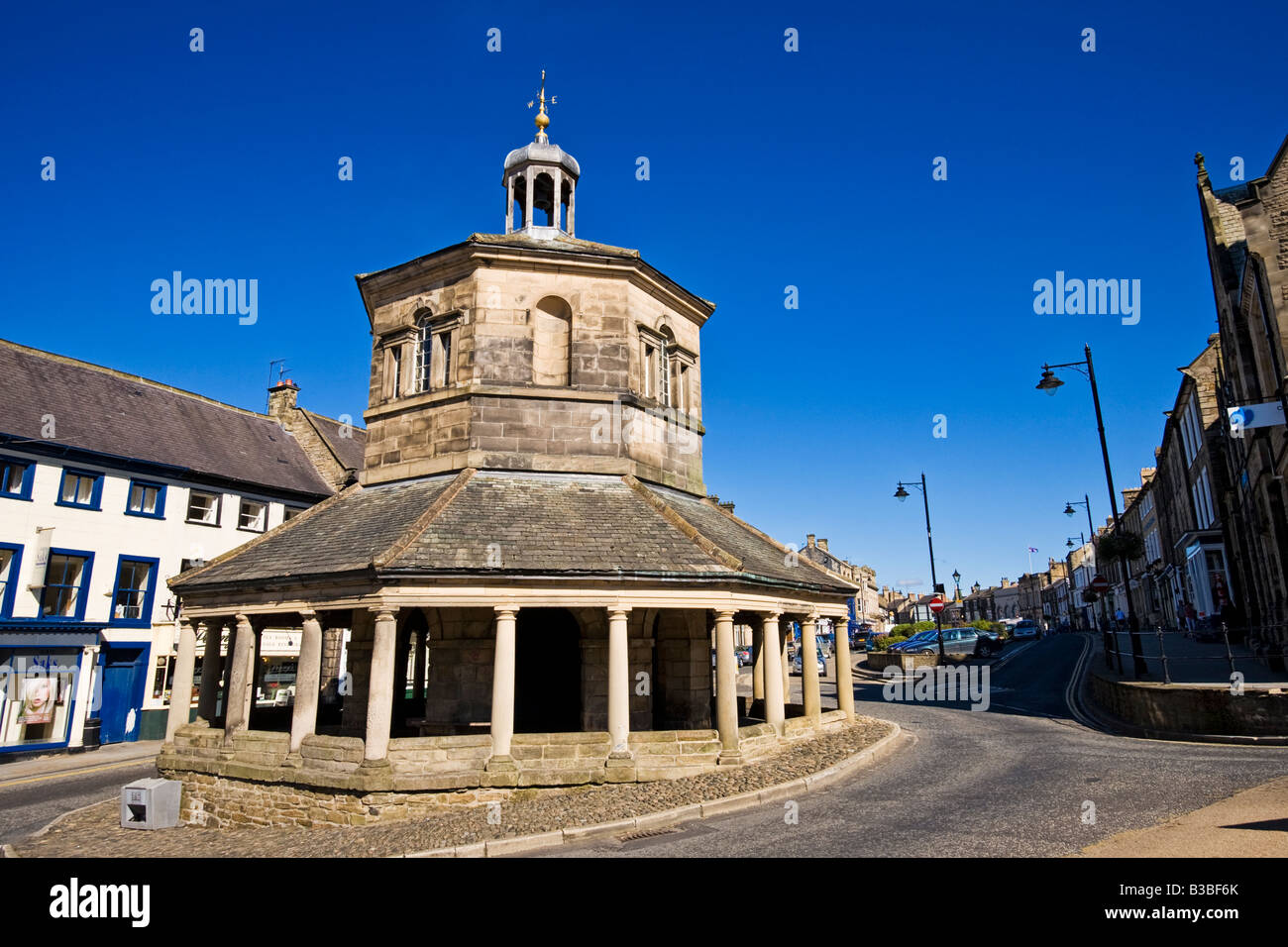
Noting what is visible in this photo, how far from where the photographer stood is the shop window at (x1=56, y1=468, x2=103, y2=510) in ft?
86.5

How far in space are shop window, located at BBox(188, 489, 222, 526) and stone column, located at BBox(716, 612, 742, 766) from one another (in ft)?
83.9

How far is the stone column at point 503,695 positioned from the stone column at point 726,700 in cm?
383

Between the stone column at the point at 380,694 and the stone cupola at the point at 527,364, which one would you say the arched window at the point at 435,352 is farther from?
the stone column at the point at 380,694

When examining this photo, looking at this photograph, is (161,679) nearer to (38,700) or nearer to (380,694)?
(38,700)

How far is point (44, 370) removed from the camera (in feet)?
93.9

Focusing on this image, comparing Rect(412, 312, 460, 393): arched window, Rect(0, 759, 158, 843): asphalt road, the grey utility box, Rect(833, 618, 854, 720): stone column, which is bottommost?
Rect(0, 759, 158, 843): asphalt road

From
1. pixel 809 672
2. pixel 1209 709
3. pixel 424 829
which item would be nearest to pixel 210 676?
pixel 424 829

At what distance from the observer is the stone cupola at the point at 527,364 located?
57.6 feet

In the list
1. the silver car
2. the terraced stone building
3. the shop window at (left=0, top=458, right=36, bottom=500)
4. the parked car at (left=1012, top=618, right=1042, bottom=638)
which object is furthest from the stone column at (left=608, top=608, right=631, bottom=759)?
the parked car at (left=1012, top=618, right=1042, bottom=638)

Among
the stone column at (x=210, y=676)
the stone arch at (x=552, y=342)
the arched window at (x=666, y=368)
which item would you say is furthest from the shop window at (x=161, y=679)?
the arched window at (x=666, y=368)

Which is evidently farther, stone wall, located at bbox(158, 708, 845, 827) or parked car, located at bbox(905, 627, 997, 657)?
parked car, located at bbox(905, 627, 997, 657)

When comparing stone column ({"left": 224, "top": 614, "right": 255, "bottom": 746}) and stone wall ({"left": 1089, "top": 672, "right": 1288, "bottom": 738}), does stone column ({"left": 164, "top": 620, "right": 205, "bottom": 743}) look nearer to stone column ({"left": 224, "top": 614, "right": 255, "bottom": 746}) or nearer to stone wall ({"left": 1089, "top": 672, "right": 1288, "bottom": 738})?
stone column ({"left": 224, "top": 614, "right": 255, "bottom": 746})
